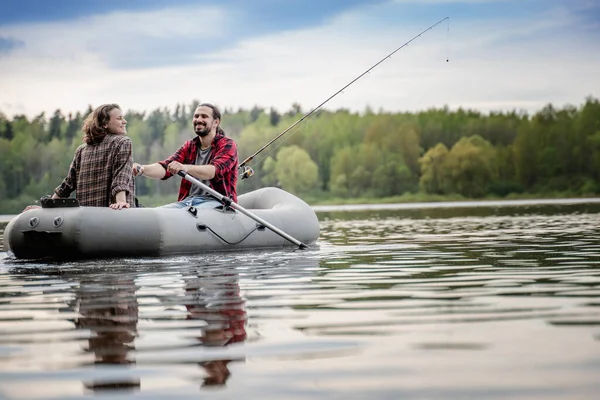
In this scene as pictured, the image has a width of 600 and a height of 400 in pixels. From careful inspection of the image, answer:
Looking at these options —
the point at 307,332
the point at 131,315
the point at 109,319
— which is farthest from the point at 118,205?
the point at 307,332

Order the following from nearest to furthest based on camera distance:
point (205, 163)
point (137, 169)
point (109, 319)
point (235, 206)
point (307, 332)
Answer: point (307, 332)
point (109, 319)
point (137, 169)
point (235, 206)
point (205, 163)

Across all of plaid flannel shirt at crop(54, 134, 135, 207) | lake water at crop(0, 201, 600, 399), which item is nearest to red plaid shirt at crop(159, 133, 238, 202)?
plaid flannel shirt at crop(54, 134, 135, 207)

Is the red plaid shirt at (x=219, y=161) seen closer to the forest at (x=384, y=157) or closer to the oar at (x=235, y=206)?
the oar at (x=235, y=206)

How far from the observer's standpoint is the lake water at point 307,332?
3891 mm

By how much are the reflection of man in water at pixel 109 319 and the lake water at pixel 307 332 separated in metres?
0.01

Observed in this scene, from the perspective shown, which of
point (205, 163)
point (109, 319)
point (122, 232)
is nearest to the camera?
point (109, 319)

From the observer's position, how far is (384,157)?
370 feet

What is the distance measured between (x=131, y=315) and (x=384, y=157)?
10717 centimetres

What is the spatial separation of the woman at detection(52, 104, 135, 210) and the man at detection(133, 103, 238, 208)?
0.63m

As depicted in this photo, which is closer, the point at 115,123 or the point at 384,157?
the point at 115,123

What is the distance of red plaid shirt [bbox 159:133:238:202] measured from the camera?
12.0m

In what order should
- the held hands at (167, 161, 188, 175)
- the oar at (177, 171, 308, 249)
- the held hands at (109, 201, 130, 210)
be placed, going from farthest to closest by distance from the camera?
the oar at (177, 171, 308, 249)
the held hands at (167, 161, 188, 175)
the held hands at (109, 201, 130, 210)

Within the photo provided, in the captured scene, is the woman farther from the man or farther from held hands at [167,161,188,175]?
the man

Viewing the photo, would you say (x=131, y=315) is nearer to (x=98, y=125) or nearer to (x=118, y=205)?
(x=118, y=205)
